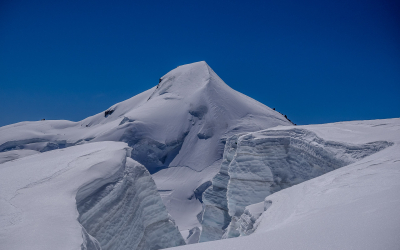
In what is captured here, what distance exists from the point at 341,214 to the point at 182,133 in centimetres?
1921

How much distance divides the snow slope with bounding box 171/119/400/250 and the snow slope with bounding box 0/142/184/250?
1.44 metres

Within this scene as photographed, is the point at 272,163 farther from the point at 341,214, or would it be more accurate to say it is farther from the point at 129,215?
the point at 341,214

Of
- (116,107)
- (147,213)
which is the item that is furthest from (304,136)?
(116,107)

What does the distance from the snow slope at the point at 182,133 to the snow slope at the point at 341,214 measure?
38.2ft

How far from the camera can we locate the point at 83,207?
342 centimetres

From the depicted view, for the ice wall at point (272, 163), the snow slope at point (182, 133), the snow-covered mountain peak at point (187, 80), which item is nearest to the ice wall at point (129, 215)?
the ice wall at point (272, 163)

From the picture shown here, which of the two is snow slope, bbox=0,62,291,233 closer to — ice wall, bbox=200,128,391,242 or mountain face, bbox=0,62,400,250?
mountain face, bbox=0,62,400,250

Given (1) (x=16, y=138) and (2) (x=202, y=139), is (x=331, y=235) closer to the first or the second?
(2) (x=202, y=139)

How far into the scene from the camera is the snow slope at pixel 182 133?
56.5ft

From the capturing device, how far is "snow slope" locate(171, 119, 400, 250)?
1.65 meters

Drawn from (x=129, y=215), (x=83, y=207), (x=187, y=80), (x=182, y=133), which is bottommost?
(x=129, y=215)

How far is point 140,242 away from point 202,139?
15.7 m

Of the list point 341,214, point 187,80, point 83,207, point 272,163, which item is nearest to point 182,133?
point 187,80

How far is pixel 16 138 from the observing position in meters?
25.8
